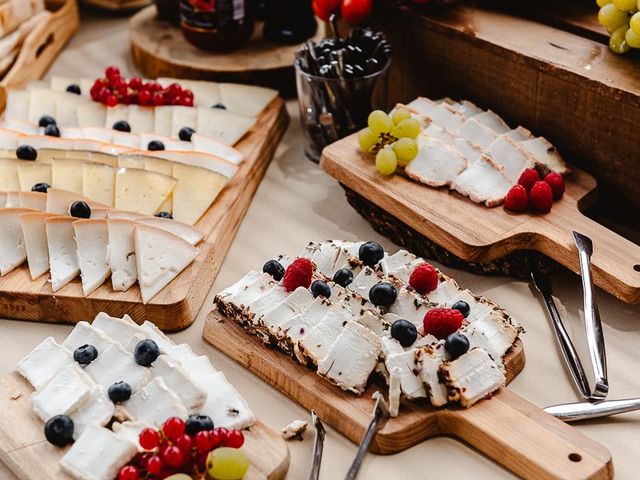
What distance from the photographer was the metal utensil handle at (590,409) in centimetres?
153

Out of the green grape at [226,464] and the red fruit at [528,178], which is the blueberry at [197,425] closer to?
the green grape at [226,464]

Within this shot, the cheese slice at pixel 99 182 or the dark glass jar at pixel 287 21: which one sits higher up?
the dark glass jar at pixel 287 21

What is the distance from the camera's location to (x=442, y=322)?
154 cm

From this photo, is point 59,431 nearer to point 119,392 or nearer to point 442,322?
point 119,392

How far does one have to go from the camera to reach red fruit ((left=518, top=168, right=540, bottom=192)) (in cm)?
193

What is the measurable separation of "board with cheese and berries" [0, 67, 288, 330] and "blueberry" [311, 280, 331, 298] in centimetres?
31

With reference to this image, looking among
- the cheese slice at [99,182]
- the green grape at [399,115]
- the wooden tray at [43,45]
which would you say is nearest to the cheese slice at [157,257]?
the cheese slice at [99,182]

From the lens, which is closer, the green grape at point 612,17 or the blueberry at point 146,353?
the blueberry at point 146,353

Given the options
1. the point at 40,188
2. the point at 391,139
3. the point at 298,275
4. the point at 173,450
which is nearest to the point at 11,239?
the point at 40,188

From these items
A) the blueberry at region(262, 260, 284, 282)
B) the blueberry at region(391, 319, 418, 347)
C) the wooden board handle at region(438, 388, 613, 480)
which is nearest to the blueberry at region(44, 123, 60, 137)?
the blueberry at region(262, 260, 284, 282)

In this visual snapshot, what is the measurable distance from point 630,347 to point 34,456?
1.13m

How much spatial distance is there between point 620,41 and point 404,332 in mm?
961

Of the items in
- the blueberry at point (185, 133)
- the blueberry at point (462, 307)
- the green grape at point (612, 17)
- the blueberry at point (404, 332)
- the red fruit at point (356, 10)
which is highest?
the green grape at point (612, 17)

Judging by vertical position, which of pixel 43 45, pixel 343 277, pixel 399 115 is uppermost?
pixel 399 115
